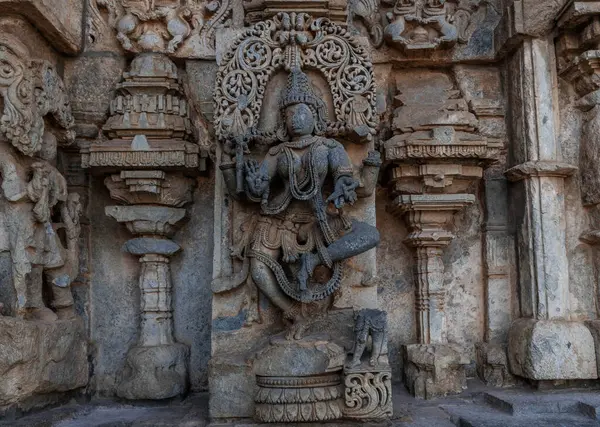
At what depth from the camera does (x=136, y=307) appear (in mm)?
5379

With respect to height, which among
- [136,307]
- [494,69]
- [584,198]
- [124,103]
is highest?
[494,69]

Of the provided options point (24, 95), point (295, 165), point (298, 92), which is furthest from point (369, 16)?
point (24, 95)

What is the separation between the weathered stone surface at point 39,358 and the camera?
13.1 feet

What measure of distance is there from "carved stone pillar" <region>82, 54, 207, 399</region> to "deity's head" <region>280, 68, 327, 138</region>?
45.9 inches

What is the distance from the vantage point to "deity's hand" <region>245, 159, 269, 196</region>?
4164 millimetres

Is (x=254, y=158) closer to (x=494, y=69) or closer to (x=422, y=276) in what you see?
(x=422, y=276)

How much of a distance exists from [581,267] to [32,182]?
479cm

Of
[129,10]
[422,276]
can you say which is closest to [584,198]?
[422,276]

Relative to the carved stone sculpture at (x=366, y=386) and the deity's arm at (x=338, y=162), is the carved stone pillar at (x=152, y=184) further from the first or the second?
the carved stone sculpture at (x=366, y=386)

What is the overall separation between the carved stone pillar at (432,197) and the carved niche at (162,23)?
2.08 meters

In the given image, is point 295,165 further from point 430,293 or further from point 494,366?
point 494,366

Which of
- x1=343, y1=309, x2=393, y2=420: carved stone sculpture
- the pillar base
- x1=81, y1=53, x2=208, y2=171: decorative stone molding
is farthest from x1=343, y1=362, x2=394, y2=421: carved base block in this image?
x1=81, y1=53, x2=208, y2=171: decorative stone molding

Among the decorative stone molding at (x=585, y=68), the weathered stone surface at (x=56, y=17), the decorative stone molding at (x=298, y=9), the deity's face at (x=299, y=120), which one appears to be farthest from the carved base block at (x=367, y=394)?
the weathered stone surface at (x=56, y=17)

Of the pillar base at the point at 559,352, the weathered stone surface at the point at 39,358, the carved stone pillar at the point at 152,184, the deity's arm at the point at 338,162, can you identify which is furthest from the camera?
the carved stone pillar at the point at 152,184
